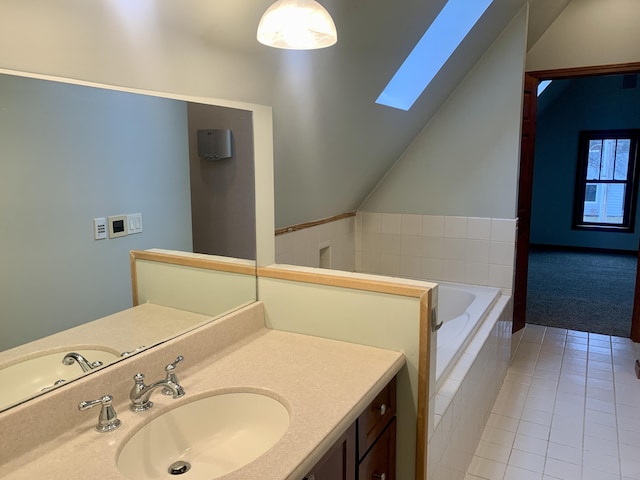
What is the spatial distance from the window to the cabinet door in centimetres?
712

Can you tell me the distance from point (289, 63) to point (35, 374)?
4.29 feet

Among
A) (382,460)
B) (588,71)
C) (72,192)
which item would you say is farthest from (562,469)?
(588,71)

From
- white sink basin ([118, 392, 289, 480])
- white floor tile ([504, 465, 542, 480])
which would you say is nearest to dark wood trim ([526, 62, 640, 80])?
white floor tile ([504, 465, 542, 480])

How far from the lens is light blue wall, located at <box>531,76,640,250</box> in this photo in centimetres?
682

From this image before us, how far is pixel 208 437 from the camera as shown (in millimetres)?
1333

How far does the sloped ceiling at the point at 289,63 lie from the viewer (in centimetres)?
111

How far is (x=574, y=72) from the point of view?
12.5 feet

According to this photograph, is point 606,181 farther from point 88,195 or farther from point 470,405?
point 88,195

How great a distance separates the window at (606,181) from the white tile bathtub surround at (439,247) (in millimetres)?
4579

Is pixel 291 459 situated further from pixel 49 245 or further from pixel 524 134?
pixel 524 134

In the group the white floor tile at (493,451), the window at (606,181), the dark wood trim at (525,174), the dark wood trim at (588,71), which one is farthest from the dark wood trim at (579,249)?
the white floor tile at (493,451)

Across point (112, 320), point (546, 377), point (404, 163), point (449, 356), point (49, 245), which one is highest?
point (404, 163)

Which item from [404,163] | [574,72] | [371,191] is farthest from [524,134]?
[371,191]

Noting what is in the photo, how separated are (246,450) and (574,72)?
3.81m
